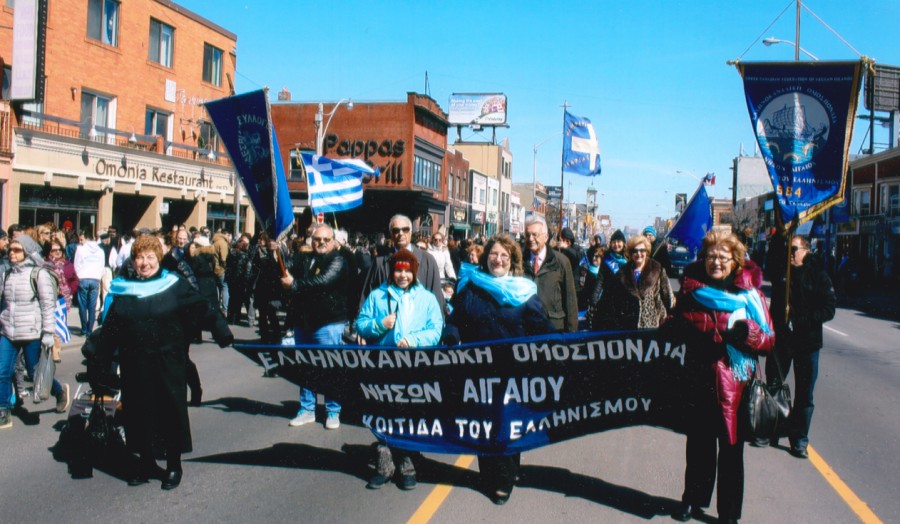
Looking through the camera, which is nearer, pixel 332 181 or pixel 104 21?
pixel 332 181

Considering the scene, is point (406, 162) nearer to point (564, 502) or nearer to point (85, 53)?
point (85, 53)

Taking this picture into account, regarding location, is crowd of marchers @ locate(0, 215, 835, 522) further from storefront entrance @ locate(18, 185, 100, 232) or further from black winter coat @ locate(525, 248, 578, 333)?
storefront entrance @ locate(18, 185, 100, 232)

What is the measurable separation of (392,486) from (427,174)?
4188cm

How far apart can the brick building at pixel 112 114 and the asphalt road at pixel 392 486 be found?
43.8ft

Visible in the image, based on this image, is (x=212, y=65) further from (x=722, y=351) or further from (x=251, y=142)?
(x=722, y=351)

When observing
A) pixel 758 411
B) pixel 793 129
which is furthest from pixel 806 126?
pixel 758 411

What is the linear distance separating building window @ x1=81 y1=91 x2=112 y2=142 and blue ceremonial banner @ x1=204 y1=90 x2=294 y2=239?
19.0 m

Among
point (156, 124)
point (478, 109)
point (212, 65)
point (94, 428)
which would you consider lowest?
point (94, 428)

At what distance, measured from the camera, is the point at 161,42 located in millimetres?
28281

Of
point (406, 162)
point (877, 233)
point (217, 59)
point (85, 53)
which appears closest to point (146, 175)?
point (85, 53)

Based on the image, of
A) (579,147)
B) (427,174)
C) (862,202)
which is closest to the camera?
(579,147)

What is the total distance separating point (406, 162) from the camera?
43.7 m

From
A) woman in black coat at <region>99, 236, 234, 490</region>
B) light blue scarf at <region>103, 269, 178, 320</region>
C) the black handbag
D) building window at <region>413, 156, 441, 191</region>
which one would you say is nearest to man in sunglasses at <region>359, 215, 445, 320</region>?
woman in black coat at <region>99, 236, 234, 490</region>

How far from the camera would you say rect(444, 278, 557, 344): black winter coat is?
5.43 metres
